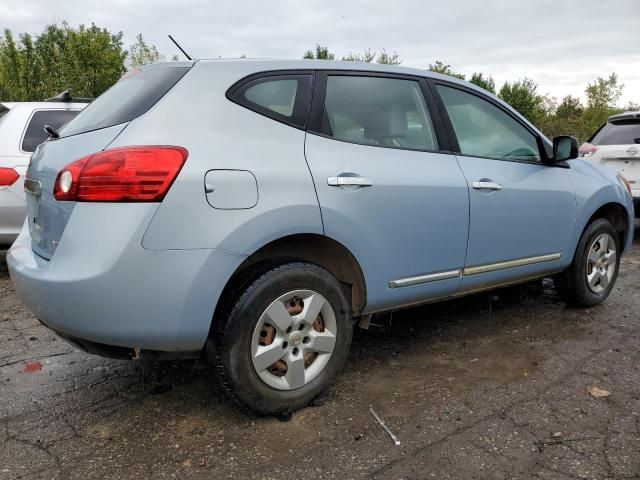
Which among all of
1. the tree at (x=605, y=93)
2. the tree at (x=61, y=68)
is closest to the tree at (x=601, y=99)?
the tree at (x=605, y=93)

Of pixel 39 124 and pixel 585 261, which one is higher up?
pixel 39 124

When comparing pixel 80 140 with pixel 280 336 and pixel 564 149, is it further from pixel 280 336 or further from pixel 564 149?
pixel 564 149

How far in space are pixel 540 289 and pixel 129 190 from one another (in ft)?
13.2

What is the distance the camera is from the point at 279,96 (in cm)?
289

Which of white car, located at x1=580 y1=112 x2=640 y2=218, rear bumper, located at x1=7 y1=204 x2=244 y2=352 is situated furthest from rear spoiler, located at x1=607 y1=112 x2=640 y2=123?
rear bumper, located at x1=7 y1=204 x2=244 y2=352

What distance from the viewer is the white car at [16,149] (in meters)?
5.40

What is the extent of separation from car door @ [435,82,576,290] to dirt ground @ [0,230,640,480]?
0.54 meters

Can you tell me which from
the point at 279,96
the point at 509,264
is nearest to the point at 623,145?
the point at 509,264

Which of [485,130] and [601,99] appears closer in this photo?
[485,130]

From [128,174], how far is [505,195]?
7.57 ft

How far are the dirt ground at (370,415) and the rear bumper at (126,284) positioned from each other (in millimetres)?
473

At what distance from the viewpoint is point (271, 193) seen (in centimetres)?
261

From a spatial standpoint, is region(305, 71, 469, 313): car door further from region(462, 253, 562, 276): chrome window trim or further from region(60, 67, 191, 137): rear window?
region(60, 67, 191, 137): rear window

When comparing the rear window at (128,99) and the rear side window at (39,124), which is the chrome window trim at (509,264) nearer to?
the rear window at (128,99)
